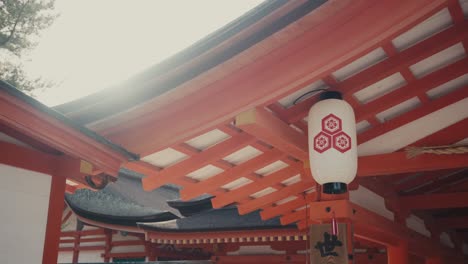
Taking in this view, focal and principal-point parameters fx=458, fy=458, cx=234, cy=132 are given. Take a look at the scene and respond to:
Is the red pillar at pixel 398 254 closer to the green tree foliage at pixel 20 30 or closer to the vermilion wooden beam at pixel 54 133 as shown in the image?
the vermilion wooden beam at pixel 54 133

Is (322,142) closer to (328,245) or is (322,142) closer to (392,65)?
(392,65)

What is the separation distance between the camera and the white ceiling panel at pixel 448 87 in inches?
204

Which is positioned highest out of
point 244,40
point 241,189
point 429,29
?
point 429,29

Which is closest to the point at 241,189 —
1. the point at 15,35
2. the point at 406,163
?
the point at 406,163

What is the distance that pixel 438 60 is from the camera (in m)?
4.86

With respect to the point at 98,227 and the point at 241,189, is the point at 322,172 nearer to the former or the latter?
the point at 241,189

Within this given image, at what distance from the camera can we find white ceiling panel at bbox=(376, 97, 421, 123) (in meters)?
5.46

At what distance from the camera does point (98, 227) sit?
40.2 ft

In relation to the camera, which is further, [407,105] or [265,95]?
[407,105]

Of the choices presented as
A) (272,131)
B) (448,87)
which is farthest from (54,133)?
(448,87)

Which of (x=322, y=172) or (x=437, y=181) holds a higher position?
(x=437, y=181)

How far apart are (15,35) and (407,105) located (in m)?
15.7

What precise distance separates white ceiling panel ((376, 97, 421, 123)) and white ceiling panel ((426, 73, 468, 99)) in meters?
0.19

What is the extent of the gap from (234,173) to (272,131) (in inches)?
61.5
